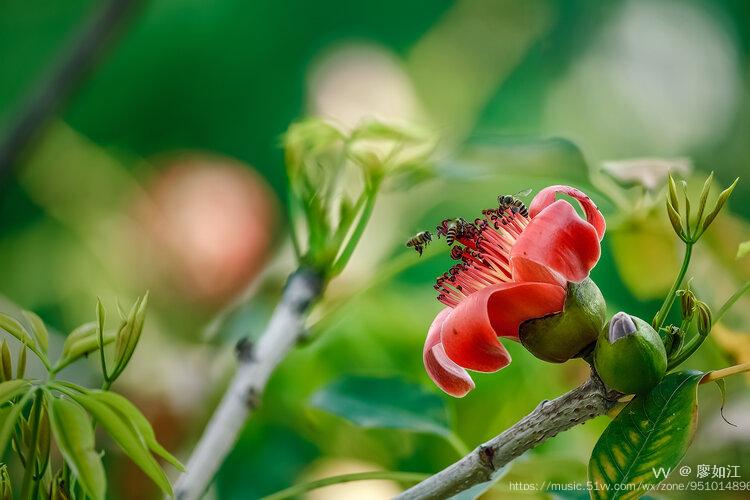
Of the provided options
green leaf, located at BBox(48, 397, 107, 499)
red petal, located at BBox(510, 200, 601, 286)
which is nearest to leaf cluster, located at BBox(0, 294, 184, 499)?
green leaf, located at BBox(48, 397, 107, 499)

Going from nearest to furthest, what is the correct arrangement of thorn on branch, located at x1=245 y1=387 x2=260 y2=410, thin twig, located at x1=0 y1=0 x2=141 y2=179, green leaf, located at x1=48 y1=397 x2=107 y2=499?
Result: green leaf, located at x1=48 y1=397 x2=107 y2=499 < thorn on branch, located at x1=245 y1=387 x2=260 y2=410 < thin twig, located at x1=0 y1=0 x2=141 y2=179

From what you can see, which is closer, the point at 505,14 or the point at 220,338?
the point at 220,338

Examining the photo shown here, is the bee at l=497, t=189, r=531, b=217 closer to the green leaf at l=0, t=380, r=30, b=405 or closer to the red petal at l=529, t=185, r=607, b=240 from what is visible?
the red petal at l=529, t=185, r=607, b=240

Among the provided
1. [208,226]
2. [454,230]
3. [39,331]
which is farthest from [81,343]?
[208,226]

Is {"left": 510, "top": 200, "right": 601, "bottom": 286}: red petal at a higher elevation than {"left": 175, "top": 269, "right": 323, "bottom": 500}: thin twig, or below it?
higher

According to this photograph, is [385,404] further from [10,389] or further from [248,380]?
[10,389]

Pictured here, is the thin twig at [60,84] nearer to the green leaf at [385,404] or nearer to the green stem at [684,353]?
the green leaf at [385,404]

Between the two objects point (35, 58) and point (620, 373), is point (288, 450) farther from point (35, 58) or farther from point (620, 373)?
point (35, 58)

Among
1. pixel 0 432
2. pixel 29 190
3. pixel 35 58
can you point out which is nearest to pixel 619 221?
pixel 0 432
